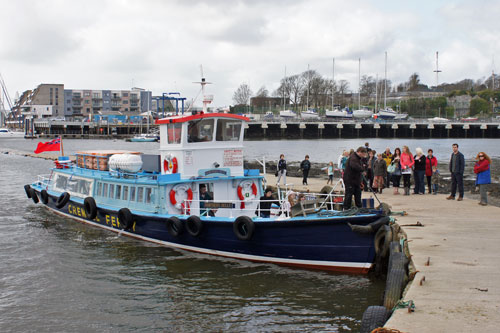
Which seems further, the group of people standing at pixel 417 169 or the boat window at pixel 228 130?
the group of people standing at pixel 417 169

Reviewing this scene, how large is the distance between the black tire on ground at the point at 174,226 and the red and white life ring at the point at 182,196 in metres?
0.62

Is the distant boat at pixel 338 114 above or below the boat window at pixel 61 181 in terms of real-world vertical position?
above

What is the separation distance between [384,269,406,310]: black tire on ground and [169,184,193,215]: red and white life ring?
7.61 m

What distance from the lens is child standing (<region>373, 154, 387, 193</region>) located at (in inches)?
783

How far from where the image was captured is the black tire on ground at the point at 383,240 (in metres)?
11.9

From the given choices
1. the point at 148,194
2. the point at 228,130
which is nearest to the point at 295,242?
the point at 228,130

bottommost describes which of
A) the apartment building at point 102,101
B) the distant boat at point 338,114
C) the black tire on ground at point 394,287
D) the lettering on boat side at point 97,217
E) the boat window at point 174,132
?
the lettering on boat side at point 97,217

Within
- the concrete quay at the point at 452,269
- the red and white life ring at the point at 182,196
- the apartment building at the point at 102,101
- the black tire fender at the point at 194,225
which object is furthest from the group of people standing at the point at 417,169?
the apartment building at the point at 102,101

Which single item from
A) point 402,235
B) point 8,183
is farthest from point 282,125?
point 402,235

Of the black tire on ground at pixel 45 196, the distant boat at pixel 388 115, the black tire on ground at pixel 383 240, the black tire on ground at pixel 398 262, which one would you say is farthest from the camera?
the distant boat at pixel 388 115

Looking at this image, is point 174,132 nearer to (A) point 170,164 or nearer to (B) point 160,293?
(A) point 170,164

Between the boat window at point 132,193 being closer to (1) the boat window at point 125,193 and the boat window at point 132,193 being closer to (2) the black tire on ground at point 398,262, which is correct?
(1) the boat window at point 125,193

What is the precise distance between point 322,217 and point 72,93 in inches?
7317

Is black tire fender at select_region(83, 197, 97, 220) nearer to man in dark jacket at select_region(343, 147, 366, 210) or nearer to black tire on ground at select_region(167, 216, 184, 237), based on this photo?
black tire on ground at select_region(167, 216, 184, 237)
